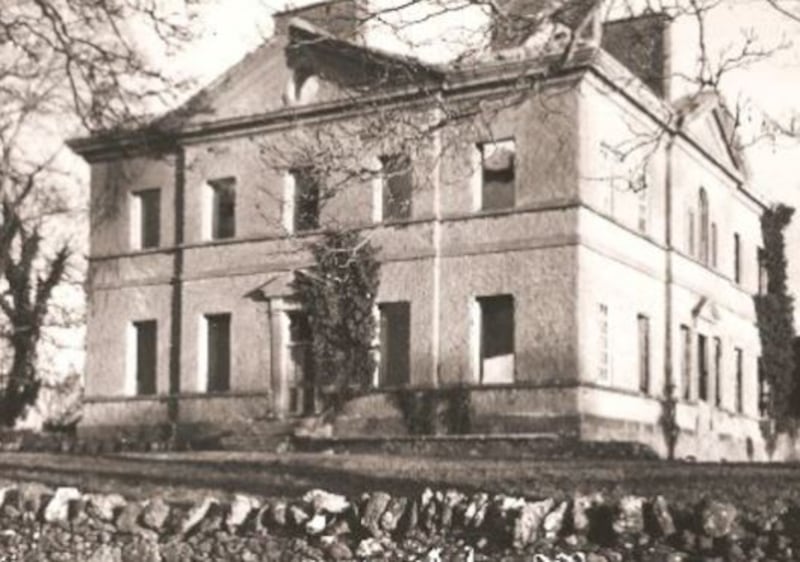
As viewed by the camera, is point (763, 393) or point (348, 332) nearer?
point (348, 332)

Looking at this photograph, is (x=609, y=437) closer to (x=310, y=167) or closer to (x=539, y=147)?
(x=539, y=147)

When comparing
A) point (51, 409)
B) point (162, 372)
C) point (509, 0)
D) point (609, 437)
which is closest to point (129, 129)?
point (509, 0)

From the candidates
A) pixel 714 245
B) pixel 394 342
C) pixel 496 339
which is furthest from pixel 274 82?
pixel 714 245

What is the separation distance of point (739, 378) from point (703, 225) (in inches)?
217

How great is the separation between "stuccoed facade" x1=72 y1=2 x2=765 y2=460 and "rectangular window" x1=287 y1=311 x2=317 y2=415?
9 centimetres

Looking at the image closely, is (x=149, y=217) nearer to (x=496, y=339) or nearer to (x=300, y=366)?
(x=300, y=366)

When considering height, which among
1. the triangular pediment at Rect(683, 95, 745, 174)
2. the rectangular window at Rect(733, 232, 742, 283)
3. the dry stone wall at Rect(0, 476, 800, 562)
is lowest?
the dry stone wall at Rect(0, 476, 800, 562)

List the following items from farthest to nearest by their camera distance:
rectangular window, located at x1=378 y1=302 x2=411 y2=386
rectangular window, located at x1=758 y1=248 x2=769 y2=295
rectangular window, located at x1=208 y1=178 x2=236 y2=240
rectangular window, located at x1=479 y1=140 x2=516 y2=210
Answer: rectangular window, located at x1=758 y1=248 x2=769 y2=295 → rectangular window, located at x1=208 y1=178 x2=236 y2=240 → rectangular window, located at x1=378 y1=302 x2=411 y2=386 → rectangular window, located at x1=479 y1=140 x2=516 y2=210

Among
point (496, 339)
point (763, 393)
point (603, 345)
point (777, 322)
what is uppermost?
point (777, 322)

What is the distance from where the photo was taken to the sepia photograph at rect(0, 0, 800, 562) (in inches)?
475

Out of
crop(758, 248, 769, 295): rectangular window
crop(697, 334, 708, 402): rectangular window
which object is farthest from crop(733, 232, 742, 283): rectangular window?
crop(697, 334, 708, 402): rectangular window

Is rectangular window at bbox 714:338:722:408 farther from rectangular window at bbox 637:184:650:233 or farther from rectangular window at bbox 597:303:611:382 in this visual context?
rectangular window at bbox 597:303:611:382

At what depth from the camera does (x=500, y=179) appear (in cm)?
2770

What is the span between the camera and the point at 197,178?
32.0 meters
